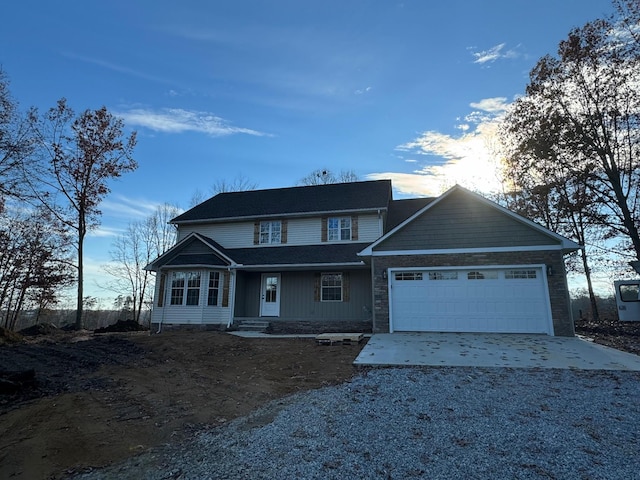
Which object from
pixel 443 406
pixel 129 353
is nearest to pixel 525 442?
pixel 443 406

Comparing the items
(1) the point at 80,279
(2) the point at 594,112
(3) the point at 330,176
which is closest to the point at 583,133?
(2) the point at 594,112

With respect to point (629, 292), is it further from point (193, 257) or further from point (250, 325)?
point (193, 257)

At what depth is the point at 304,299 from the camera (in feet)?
49.5

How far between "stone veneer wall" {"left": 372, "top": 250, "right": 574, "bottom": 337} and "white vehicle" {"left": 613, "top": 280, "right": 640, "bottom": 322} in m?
8.58

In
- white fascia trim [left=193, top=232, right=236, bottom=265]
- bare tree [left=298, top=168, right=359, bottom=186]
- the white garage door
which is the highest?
bare tree [left=298, top=168, right=359, bottom=186]

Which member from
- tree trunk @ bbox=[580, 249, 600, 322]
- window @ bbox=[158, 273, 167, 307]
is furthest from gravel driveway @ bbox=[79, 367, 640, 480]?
tree trunk @ bbox=[580, 249, 600, 322]

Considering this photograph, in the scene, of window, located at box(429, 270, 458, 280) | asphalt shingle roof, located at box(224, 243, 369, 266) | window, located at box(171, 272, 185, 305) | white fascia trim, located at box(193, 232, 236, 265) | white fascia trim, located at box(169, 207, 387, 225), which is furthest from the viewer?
white fascia trim, located at box(169, 207, 387, 225)

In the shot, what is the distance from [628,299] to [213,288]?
1999 centimetres

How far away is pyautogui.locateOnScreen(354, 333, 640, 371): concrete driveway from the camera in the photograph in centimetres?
734

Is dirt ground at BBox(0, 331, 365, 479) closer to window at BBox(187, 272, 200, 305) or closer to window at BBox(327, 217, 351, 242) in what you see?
window at BBox(187, 272, 200, 305)

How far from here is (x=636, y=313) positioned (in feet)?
52.3

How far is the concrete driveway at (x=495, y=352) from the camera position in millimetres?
7340

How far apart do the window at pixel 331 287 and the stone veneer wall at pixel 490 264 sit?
2755 mm

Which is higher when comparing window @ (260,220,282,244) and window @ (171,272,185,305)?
window @ (260,220,282,244)
